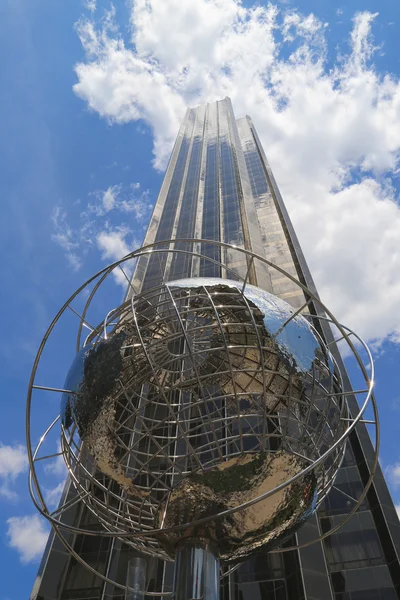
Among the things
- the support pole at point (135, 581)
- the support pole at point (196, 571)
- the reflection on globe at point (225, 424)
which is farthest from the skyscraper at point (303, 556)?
the support pole at point (135, 581)

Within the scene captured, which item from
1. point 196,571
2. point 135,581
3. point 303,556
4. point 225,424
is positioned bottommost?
point 196,571

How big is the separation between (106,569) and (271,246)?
22.5 metres

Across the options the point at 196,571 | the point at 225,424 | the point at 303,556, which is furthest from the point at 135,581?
the point at 303,556

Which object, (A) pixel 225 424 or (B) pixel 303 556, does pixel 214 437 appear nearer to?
(A) pixel 225 424

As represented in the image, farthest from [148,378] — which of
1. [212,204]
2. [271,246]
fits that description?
[212,204]

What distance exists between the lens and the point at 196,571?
203 inches

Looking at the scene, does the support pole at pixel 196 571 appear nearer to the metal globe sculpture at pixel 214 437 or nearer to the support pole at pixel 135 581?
the metal globe sculpture at pixel 214 437

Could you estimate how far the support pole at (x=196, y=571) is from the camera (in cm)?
500

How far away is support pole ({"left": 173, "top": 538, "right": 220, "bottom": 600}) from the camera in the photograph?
5.00 metres

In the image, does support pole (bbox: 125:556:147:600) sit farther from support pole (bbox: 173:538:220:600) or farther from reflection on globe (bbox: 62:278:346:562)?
support pole (bbox: 173:538:220:600)

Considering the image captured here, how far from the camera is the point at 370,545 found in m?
15.3

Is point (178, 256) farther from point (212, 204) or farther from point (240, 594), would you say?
point (240, 594)

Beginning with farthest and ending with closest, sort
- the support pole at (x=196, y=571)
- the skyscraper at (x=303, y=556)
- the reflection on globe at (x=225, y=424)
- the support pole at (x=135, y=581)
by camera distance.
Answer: the skyscraper at (x=303, y=556) < the support pole at (x=135, y=581) < the reflection on globe at (x=225, y=424) < the support pole at (x=196, y=571)

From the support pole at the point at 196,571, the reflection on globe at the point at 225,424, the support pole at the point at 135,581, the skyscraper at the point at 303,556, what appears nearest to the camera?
the support pole at the point at 196,571
